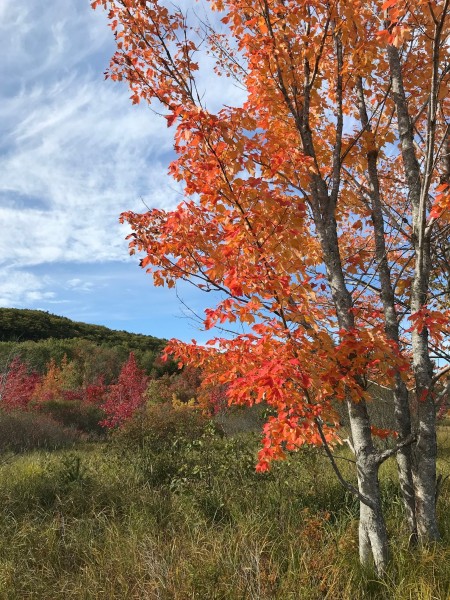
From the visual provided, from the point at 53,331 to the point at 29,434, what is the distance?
32.7 meters

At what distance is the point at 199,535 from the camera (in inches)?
173

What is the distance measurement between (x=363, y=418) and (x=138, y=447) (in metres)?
5.43

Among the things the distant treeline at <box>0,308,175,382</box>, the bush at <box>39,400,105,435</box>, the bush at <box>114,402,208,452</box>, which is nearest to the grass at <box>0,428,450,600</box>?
the bush at <box>114,402,208,452</box>

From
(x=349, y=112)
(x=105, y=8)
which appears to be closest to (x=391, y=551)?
(x=349, y=112)

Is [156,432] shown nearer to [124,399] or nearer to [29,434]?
[29,434]

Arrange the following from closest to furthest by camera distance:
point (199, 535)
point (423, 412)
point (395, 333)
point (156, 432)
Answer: point (423, 412)
point (395, 333)
point (199, 535)
point (156, 432)

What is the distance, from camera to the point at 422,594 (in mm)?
3072

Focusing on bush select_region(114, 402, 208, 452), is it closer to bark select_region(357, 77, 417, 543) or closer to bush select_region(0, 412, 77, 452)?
bush select_region(0, 412, 77, 452)

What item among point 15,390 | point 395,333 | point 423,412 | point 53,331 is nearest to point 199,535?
point 423,412

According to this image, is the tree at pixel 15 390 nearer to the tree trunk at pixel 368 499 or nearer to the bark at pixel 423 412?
the tree trunk at pixel 368 499

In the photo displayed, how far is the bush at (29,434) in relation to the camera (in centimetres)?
1239

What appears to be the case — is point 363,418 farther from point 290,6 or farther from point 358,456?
point 290,6

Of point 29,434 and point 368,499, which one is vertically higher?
point 368,499

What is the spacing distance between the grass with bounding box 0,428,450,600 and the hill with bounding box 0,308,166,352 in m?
33.2
